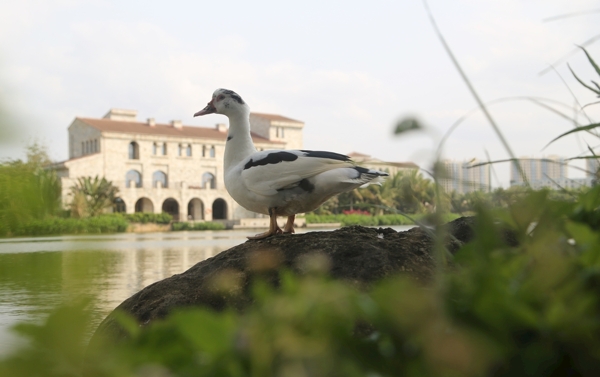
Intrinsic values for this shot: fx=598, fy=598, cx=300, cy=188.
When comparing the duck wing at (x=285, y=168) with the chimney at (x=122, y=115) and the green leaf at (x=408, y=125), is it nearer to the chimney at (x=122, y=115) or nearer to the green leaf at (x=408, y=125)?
the green leaf at (x=408, y=125)

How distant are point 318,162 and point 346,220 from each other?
33.8 meters

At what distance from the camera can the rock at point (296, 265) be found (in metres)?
1.34

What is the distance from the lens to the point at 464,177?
58 centimetres

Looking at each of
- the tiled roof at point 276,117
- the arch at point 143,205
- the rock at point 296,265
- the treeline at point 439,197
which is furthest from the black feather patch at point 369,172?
the tiled roof at point 276,117

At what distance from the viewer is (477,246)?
0.34 metres

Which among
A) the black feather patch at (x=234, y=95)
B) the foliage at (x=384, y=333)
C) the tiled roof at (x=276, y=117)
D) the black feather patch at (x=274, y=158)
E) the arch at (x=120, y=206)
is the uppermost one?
the tiled roof at (x=276, y=117)

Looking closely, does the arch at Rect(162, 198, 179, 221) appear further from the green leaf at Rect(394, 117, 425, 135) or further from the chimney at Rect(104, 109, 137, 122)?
the green leaf at Rect(394, 117, 425, 135)

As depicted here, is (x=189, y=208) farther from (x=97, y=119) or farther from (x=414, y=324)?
(x=414, y=324)

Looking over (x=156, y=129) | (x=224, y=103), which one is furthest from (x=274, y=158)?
(x=156, y=129)

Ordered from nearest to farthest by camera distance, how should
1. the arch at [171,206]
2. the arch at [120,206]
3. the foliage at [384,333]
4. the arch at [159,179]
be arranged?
1. the foliage at [384,333]
2. the arch at [120,206]
3. the arch at [159,179]
4. the arch at [171,206]

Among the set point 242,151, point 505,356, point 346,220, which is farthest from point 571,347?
point 346,220

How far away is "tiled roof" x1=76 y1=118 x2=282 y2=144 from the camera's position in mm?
43562

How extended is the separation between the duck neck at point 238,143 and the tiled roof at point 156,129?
135ft

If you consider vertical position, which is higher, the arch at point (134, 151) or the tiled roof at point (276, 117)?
the tiled roof at point (276, 117)
